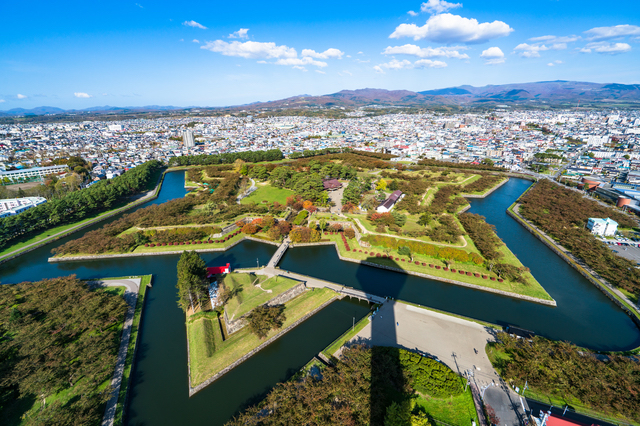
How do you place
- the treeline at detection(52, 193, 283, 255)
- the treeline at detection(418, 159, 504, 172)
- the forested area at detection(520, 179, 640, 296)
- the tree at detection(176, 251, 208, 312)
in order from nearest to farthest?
the tree at detection(176, 251, 208, 312) < the forested area at detection(520, 179, 640, 296) < the treeline at detection(52, 193, 283, 255) < the treeline at detection(418, 159, 504, 172)

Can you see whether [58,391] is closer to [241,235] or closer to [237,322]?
[237,322]

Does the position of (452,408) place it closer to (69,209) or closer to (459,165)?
(69,209)

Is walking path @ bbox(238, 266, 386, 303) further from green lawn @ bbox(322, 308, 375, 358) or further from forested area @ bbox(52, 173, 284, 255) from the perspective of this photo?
forested area @ bbox(52, 173, 284, 255)

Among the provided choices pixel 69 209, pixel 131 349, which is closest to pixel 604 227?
pixel 131 349

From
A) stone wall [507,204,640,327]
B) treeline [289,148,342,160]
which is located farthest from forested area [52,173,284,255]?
treeline [289,148,342,160]

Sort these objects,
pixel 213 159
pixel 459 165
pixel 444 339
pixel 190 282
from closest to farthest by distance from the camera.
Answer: pixel 444 339 → pixel 190 282 → pixel 459 165 → pixel 213 159

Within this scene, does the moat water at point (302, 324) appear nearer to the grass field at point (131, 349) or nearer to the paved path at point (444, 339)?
the grass field at point (131, 349)

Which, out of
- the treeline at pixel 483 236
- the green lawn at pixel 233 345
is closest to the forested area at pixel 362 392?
the green lawn at pixel 233 345
